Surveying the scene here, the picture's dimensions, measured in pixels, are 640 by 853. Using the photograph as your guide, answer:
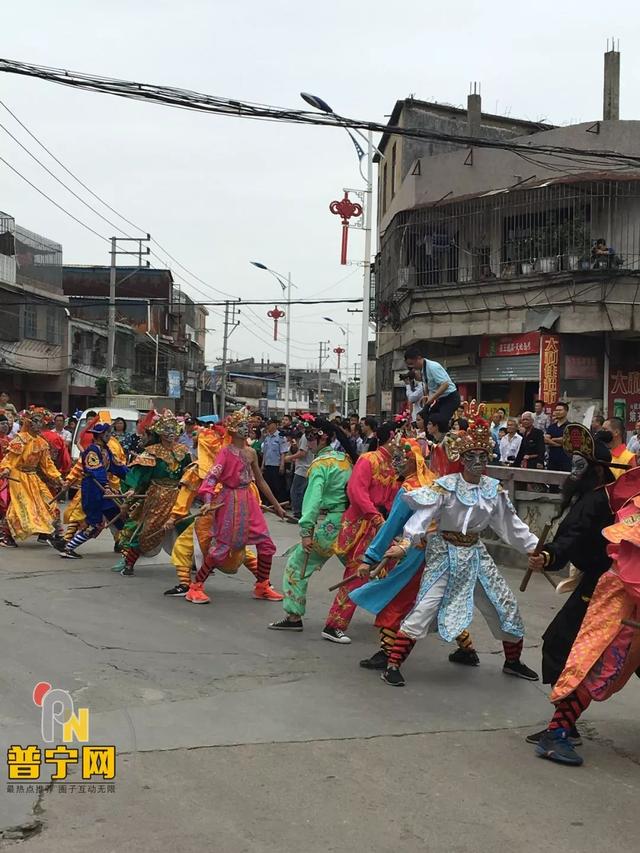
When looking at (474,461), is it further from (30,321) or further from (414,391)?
(30,321)

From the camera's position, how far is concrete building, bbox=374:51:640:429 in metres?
21.0

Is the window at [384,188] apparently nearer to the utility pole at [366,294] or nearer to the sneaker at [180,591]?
the utility pole at [366,294]

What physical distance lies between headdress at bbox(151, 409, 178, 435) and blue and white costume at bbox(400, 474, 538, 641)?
14.4ft

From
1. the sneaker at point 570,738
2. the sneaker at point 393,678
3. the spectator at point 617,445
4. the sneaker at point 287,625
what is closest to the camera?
the sneaker at point 570,738

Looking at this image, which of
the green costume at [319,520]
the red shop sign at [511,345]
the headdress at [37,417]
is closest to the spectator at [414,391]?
the green costume at [319,520]

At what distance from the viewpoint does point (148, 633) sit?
24.8 feet

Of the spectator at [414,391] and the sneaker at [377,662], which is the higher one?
Answer: the spectator at [414,391]

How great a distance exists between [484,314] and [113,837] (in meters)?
20.2

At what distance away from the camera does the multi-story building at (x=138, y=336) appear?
4744 cm

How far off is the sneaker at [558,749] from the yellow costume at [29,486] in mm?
8638

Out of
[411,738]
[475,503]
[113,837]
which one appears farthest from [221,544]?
[113,837]

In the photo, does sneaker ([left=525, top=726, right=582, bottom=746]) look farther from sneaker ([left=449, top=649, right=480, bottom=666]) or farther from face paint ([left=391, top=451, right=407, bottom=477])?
face paint ([left=391, top=451, right=407, bottom=477])

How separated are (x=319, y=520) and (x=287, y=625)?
94 cm

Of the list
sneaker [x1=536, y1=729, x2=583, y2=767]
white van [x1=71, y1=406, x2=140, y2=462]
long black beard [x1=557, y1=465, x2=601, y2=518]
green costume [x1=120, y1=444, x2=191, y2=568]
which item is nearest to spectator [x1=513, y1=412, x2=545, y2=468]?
green costume [x1=120, y1=444, x2=191, y2=568]
